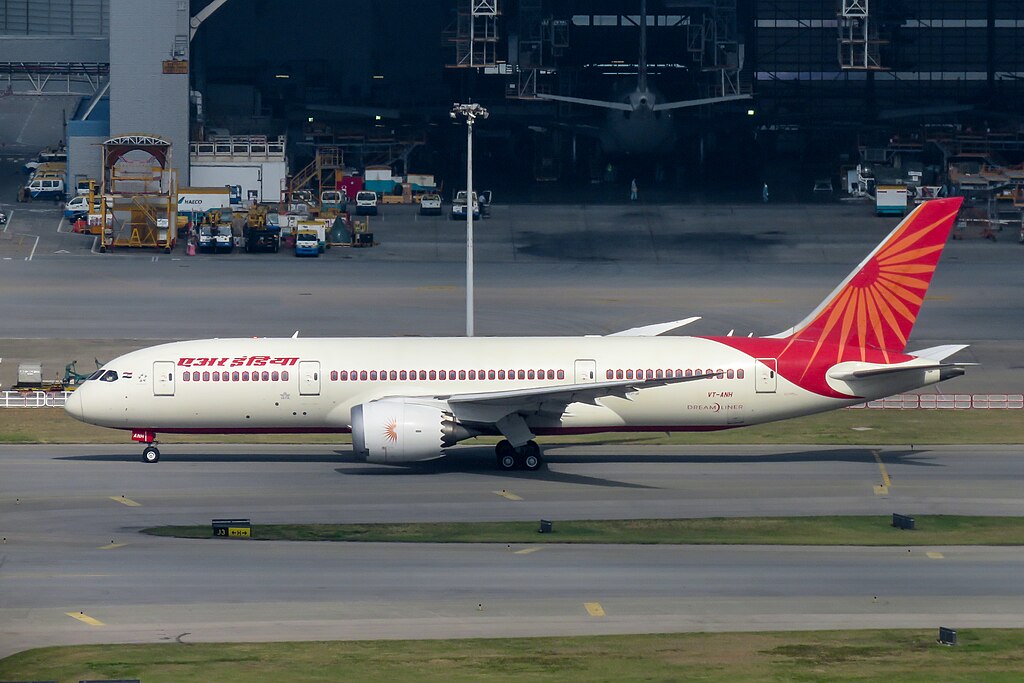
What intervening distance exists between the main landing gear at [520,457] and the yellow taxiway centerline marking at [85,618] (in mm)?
18276

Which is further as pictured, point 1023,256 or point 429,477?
point 1023,256

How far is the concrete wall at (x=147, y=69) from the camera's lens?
109m

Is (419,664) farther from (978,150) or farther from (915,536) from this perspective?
(978,150)

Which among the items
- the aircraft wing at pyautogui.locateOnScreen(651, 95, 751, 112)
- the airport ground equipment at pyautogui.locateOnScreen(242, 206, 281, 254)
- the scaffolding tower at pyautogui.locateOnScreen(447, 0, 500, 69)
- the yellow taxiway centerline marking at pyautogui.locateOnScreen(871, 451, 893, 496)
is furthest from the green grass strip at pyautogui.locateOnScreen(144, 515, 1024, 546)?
the scaffolding tower at pyautogui.locateOnScreen(447, 0, 500, 69)

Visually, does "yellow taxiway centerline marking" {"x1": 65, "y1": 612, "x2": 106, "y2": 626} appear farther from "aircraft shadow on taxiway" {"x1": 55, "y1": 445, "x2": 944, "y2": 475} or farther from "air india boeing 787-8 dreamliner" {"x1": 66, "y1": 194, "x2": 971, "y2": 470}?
"air india boeing 787-8 dreamliner" {"x1": 66, "y1": 194, "x2": 971, "y2": 470}

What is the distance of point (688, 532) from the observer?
1526 inches

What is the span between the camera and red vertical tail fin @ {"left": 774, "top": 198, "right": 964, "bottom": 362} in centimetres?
4831

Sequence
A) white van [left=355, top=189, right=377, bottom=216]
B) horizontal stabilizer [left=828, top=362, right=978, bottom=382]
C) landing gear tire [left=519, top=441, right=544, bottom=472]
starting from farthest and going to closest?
white van [left=355, top=189, right=377, bottom=216] → landing gear tire [left=519, top=441, right=544, bottom=472] → horizontal stabilizer [left=828, top=362, right=978, bottom=382]

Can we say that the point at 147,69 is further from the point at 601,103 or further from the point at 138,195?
the point at 601,103

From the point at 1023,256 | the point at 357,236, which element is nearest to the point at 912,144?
the point at 1023,256

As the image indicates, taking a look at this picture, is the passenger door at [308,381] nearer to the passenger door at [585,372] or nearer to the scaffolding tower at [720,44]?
the passenger door at [585,372]

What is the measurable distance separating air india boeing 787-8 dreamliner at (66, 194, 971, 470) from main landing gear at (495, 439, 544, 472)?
4cm

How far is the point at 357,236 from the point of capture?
10106cm

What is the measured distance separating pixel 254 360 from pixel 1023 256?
63491 millimetres
